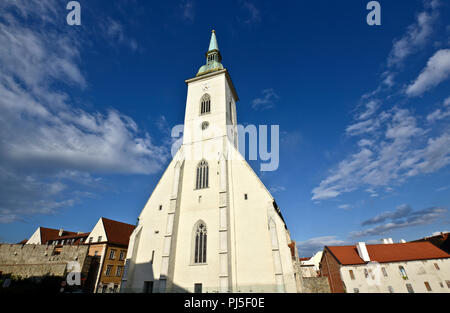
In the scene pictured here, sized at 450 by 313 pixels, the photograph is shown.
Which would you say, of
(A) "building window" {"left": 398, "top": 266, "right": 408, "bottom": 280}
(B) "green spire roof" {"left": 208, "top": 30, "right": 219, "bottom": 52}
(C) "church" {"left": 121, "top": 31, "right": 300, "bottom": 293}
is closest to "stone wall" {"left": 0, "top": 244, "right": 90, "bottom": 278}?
(C) "church" {"left": 121, "top": 31, "right": 300, "bottom": 293}

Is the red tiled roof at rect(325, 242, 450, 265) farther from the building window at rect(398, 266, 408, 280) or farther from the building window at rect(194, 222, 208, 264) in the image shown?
the building window at rect(194, 222, 208, 264)

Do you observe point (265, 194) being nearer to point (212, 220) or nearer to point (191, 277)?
point (212, 220)

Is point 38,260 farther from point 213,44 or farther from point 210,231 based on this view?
point 213,44

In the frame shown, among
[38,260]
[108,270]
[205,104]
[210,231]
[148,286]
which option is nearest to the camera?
[148,286]

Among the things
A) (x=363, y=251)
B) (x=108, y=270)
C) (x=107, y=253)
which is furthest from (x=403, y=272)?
(x=107, y=253)

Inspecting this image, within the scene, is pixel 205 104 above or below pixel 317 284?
above

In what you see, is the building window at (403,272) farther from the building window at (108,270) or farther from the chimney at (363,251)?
the building window at (108,270)

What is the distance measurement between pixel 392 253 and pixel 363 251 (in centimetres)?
408

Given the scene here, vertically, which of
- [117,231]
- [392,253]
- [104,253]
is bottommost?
[392,253]

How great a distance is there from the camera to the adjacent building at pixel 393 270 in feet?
86.6

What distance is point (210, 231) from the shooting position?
59.9 ft

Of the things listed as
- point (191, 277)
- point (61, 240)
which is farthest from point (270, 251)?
point (61, 240)

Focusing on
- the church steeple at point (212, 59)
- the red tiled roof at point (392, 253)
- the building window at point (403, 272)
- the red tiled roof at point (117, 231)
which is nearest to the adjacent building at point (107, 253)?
the red tiled roof at point (117, 231)
